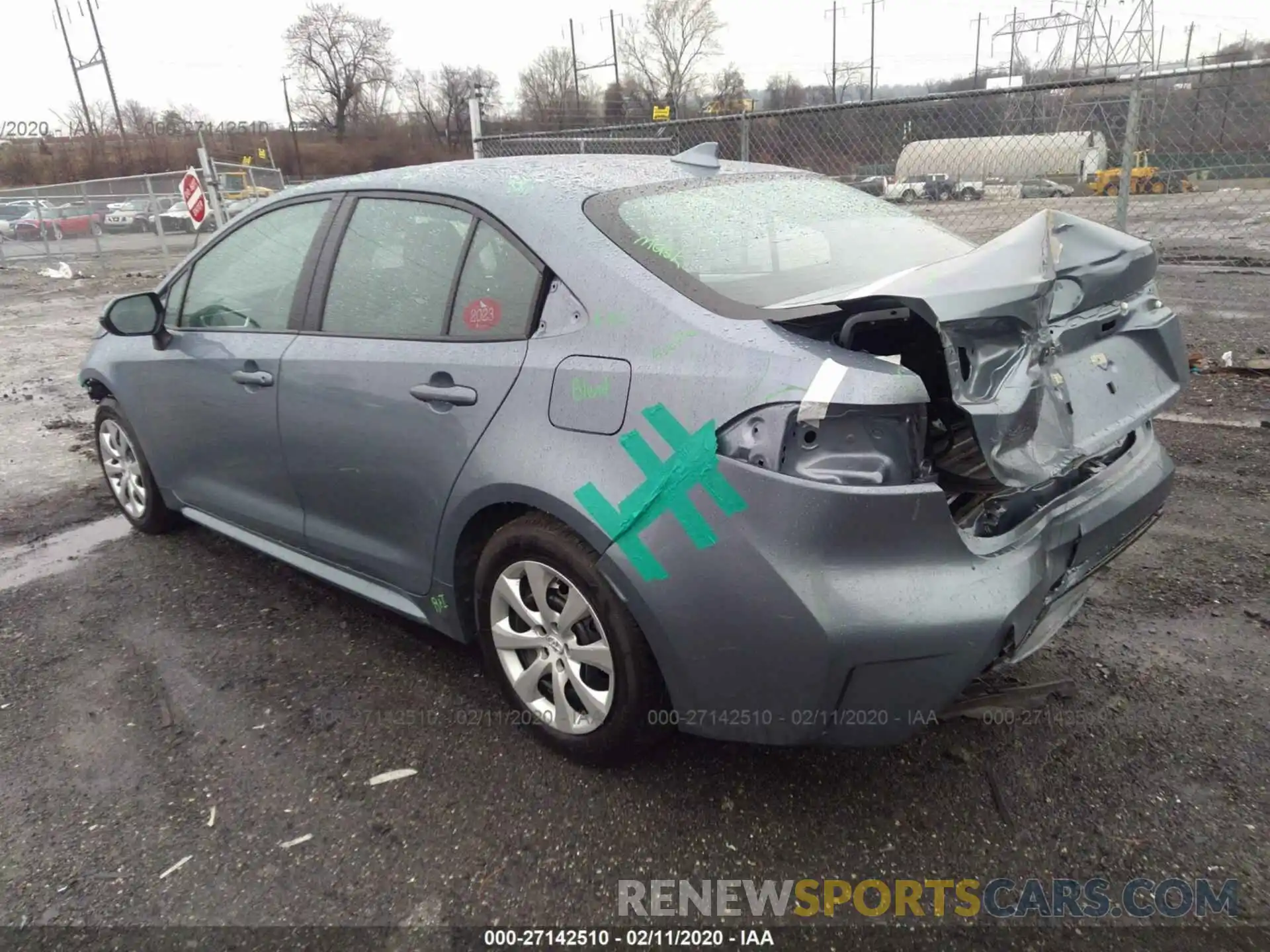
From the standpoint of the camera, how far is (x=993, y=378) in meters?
2.03

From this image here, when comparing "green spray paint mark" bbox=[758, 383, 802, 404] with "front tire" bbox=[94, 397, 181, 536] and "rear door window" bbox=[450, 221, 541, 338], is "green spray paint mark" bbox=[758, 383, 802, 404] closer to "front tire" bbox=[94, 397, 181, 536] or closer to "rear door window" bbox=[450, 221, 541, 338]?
"rear door window" bbox=[450, 221, 541, 338]

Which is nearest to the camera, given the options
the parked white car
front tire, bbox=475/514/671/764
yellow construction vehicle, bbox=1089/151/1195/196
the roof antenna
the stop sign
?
front tire, bbox=475/514/671/764

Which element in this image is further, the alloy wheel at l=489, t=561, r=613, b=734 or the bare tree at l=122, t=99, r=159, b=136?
the bare tree at l=122, t=99, r=159, b=136

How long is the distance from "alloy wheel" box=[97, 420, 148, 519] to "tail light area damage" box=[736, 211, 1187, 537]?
345cm

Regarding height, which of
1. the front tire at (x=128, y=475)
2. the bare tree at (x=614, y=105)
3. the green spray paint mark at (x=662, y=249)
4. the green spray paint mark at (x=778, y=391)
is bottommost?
the front tire at (x=128, y=475)

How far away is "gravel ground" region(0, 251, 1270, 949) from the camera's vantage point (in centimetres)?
212

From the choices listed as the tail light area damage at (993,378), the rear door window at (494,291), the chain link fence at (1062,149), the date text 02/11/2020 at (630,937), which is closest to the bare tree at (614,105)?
the chain link fence at (1062,149)

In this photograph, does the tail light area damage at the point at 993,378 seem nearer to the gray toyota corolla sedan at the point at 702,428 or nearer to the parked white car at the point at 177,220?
the gray toyota corolla sedan at the point at 702,428

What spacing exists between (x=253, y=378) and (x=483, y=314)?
115cm

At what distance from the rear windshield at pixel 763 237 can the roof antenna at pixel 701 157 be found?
11 cm

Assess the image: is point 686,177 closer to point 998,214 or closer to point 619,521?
point 619,521

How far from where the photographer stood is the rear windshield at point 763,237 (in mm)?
2342

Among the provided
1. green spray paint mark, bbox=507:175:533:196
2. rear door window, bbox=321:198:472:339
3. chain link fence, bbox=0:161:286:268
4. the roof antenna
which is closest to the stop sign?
chain link fence, bbox=0:161:286:268

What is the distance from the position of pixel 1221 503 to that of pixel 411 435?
3632mm
